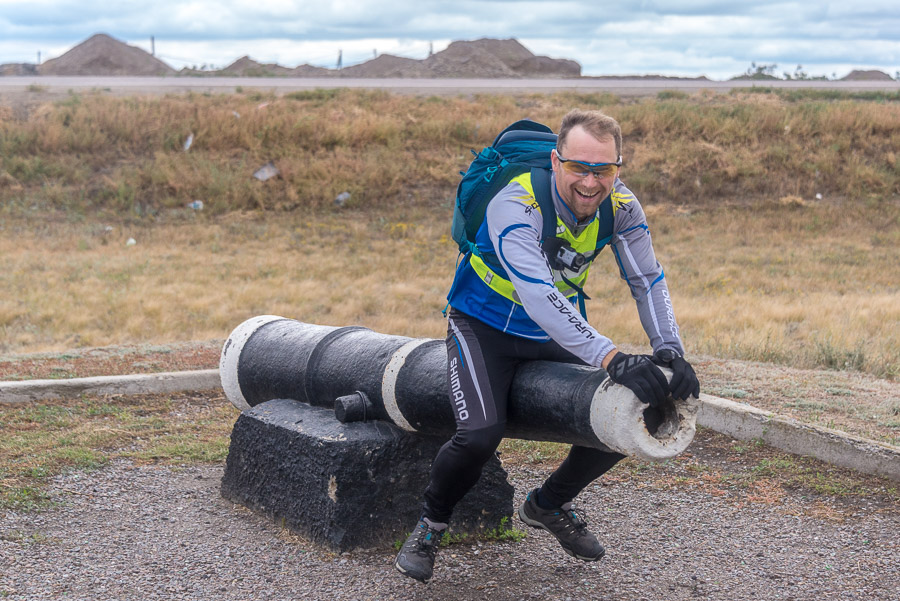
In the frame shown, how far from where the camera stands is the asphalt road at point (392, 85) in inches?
915

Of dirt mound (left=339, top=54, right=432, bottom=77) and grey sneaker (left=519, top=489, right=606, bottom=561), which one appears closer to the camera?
grey sneaker (left=519, top=489, right=606, bottom=561)

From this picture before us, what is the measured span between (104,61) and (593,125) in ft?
117

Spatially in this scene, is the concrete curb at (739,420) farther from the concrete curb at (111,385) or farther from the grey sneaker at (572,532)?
the grey sneaker at (572,532)

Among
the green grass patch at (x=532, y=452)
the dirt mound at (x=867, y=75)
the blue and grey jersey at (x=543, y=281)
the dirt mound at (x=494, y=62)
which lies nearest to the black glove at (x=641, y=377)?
the blue and grey jersey at (x=543, y=281)

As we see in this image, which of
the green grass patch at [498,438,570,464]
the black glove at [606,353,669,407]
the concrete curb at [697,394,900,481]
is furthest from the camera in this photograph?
the green grass patch at [498,438,570,464]

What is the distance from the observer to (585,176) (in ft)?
11.3

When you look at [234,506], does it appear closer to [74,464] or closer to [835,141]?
[74,464]

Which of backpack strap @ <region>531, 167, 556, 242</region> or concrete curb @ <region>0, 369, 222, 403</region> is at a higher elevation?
backpack strap @ <region>531, 167, 556, 242</region>

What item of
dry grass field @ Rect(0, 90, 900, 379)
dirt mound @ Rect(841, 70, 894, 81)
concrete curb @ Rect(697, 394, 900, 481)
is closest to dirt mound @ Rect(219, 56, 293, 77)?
dry grass field @ Rect(0, 90, 900, 379)

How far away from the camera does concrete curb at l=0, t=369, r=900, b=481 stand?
5.11m

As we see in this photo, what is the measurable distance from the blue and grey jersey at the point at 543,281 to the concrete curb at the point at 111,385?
3779mm

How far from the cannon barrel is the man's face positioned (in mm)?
639

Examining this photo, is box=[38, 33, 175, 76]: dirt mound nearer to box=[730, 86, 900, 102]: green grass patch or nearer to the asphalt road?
the asphalt road

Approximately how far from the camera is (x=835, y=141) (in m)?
18.5
